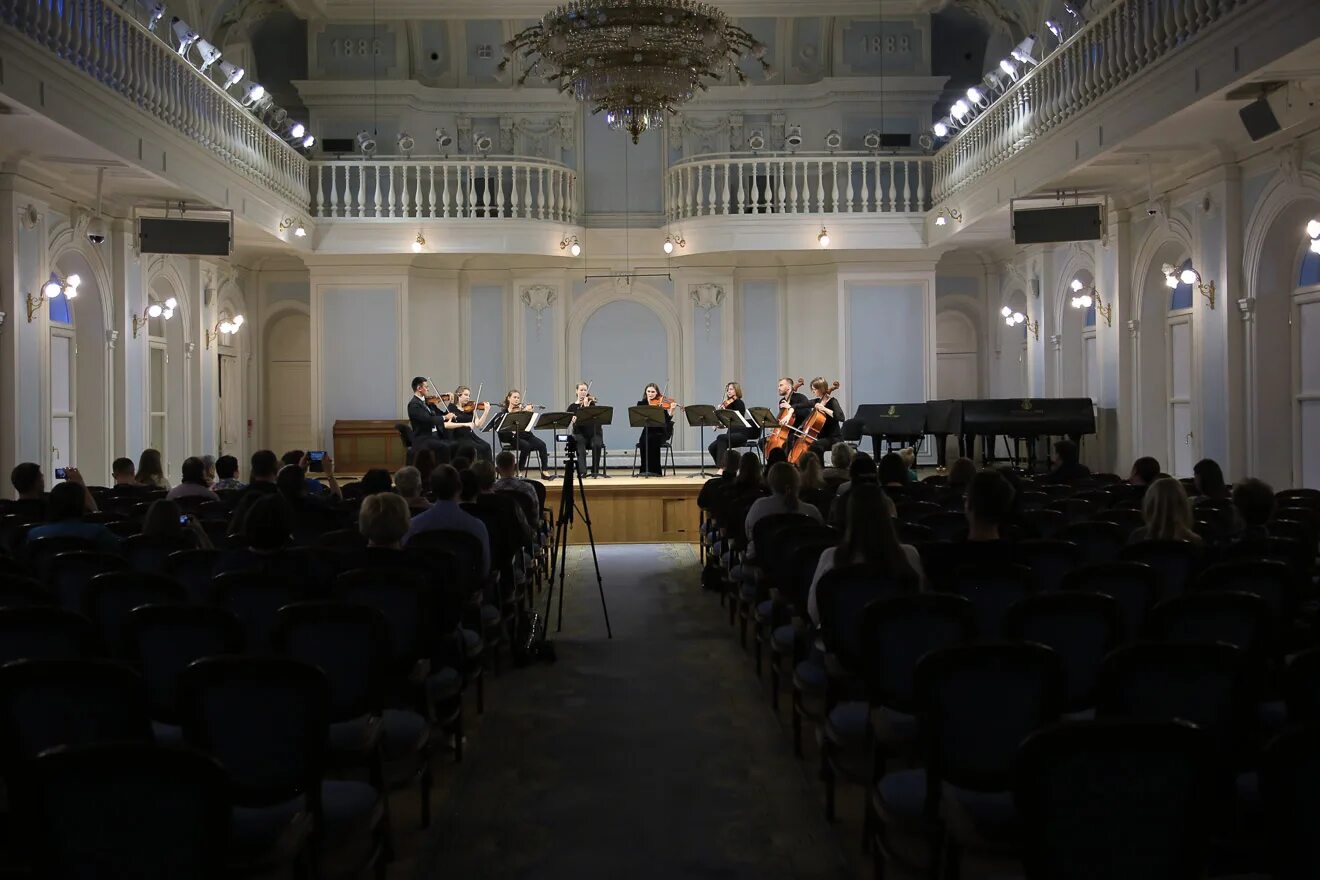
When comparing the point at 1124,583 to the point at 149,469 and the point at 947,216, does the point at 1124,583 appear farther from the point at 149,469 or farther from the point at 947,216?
the point at 947,216

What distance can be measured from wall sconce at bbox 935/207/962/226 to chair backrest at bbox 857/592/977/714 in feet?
40.0

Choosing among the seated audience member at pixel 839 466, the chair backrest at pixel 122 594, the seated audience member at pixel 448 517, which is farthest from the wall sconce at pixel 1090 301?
the chair backrest at pixel 122 594

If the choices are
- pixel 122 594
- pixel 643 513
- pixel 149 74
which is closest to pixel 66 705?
pixel 122 594

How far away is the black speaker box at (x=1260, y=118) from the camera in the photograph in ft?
28.2

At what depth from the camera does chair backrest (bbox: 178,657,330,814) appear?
9.18 feet

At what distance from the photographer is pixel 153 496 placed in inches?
330

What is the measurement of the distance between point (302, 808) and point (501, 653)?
4.05 meters

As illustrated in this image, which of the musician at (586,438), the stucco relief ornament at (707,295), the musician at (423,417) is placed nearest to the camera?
the musician at (423,417)

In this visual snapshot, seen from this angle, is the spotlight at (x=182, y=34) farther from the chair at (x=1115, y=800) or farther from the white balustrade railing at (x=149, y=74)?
the chair at (x=1115, y=800)

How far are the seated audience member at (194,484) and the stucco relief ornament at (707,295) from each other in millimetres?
11204

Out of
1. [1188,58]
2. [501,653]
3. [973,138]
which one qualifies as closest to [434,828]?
[501,653]

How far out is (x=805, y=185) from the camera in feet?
52.6

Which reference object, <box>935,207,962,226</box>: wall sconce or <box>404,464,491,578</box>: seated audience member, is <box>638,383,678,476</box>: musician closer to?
Answer: <box>935,207,962,226</box>: wall sconce

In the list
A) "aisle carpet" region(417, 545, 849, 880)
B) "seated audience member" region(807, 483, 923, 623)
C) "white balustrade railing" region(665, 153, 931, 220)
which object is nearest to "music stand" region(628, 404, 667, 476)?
"white balustrade railing" region(665, 153, 931, 220)
